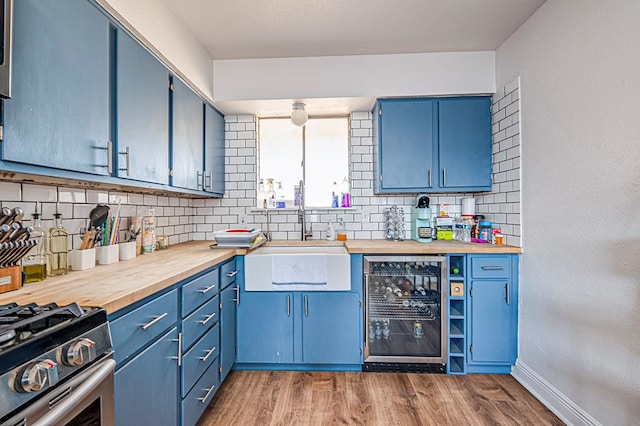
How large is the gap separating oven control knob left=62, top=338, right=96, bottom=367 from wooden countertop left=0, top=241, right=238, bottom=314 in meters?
0.16

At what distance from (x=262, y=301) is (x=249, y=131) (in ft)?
5.40

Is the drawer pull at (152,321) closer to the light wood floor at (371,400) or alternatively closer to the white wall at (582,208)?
the light wood floor at (371,400)

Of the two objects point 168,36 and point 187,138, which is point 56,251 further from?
point 168,36

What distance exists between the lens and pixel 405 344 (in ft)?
7.71

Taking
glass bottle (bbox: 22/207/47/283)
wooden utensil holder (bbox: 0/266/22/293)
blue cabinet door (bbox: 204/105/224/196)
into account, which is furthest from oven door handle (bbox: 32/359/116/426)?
blue cabinet door (bbox: 204/105/224/196)

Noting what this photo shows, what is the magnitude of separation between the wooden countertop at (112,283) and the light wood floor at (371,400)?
936 millimetres

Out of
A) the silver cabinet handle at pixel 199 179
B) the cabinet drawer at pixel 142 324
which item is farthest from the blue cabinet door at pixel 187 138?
the cabinet drawer at pixel 142 324

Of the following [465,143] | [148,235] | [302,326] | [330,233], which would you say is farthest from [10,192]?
[465,143]

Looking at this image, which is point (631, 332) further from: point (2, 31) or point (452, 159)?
point (2, 31)

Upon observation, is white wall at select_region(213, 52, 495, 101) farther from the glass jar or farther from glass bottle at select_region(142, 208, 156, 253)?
glass bottle at select_region(142, 208, 156, 253)

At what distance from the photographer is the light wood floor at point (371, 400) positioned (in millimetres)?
1775

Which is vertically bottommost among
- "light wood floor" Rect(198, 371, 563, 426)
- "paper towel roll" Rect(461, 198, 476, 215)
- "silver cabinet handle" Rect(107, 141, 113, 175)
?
"light wood floor" Rect(198, 371, 563, 426)

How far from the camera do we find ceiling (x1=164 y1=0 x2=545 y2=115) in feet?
6.46

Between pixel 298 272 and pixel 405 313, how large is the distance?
902 millimetres
